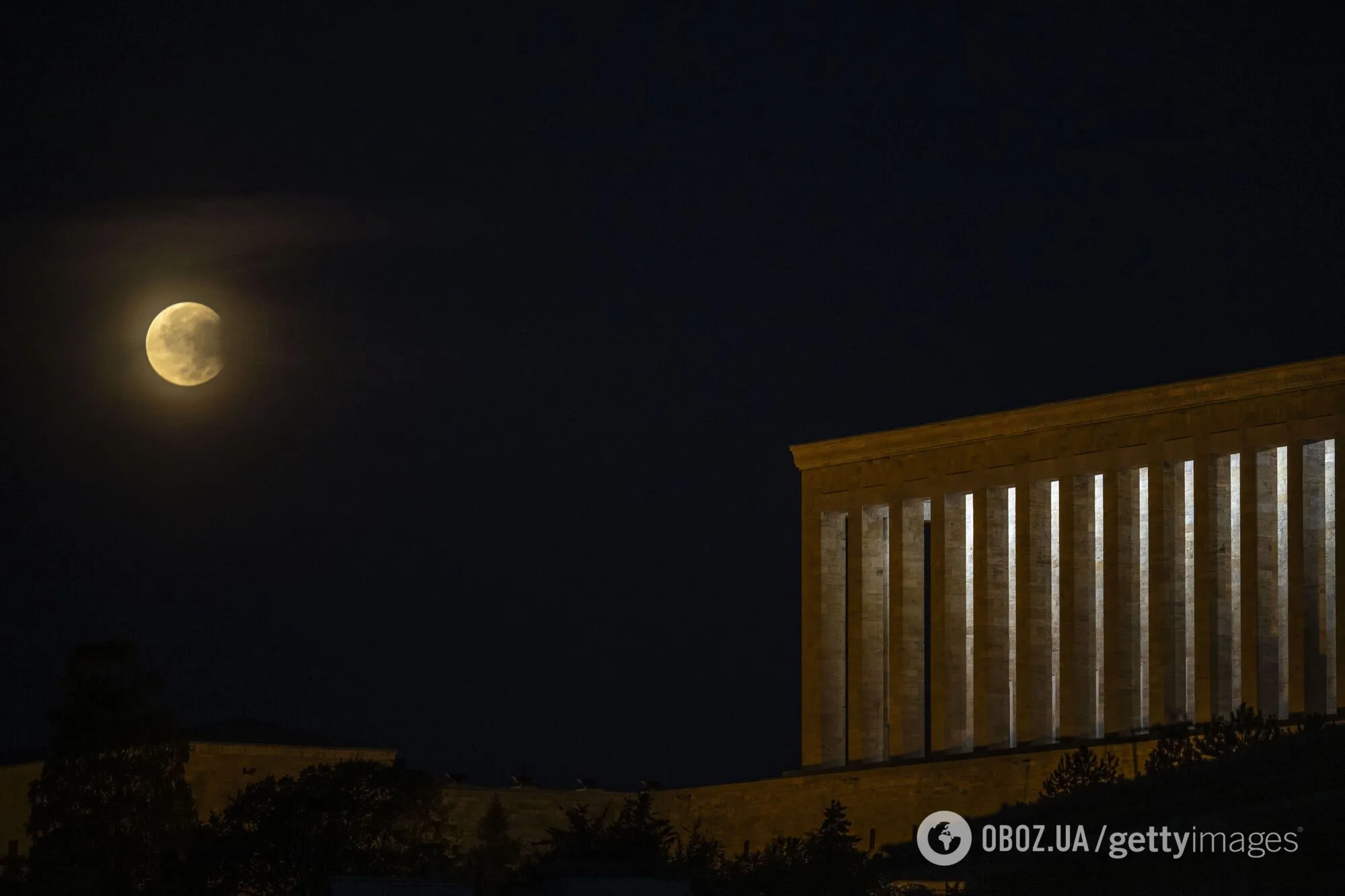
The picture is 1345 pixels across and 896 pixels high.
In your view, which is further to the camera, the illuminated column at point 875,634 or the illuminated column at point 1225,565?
the illuminated column at point 875,634

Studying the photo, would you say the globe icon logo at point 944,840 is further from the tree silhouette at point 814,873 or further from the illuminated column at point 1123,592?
the illuminated column at point 1123,592

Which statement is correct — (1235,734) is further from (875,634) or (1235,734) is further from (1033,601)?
(875,634)

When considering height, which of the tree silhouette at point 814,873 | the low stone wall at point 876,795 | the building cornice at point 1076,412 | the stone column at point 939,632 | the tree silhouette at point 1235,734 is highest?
the building cornice at point 1076,412

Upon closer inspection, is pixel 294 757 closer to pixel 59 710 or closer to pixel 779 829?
pixel 59 710

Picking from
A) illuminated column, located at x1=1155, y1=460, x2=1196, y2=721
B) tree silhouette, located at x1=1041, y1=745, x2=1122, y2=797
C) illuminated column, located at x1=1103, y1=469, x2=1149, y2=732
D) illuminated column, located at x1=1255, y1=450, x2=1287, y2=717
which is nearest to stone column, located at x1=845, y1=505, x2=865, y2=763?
illuminated column, located at x1=1103, y1=469, x2=1149, y2=732

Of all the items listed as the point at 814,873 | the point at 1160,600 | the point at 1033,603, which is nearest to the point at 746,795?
the point at 1033,603

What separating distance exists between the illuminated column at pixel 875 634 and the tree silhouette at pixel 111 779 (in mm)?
14005

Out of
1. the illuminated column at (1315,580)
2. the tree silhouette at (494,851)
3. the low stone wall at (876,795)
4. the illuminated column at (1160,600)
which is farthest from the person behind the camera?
the illuminated column at (1160,600)

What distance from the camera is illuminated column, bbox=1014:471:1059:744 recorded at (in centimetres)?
5434

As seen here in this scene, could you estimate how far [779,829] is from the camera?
52.9 m

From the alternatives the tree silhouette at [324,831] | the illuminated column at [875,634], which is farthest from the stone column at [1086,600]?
the tree silhouette at [324,831]

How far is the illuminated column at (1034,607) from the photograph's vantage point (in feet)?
178

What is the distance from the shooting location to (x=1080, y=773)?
45.9 m

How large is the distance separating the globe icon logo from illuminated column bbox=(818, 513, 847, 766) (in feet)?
42.7
